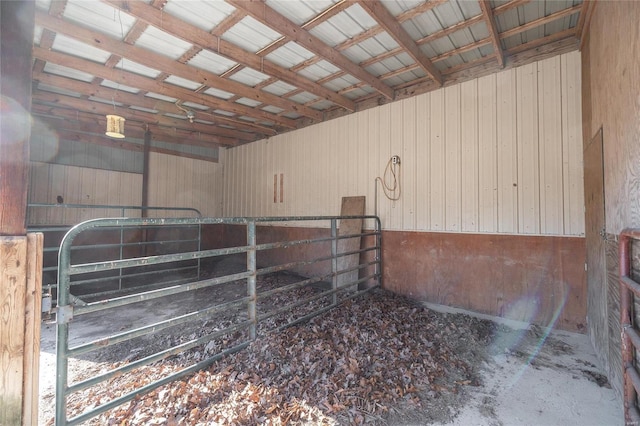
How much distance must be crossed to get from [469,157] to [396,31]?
1.77m

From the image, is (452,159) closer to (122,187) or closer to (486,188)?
(486,188)

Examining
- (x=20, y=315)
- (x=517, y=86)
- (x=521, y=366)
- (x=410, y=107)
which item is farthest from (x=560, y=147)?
(x=20, y=315)

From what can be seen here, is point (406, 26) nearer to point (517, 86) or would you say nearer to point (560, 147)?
point (517, 86)

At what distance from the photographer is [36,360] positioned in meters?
1.30

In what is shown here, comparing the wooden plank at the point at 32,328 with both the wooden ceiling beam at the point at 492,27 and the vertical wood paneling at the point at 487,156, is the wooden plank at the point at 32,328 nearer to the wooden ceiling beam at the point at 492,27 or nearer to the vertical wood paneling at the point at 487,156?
the wooden ceiling beam at the point at 492,27

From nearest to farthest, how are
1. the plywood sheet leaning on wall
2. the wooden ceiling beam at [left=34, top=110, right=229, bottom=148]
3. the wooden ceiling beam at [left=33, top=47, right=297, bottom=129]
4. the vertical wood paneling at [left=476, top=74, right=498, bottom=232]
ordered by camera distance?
the wooden ceiling beam at [left=33, top=47, right=297, bottom=129], the vertical wood paneling at [left=476, top=74, right=498, bottom=232], the plywood sheet leaning on wall, the wooden ceiling beam at [left=34, top=110, right=229, bottom=148]

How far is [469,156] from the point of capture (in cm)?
352

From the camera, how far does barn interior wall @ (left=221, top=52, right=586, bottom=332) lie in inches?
116

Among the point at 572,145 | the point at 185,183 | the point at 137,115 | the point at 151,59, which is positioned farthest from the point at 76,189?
A: the point at 572,145

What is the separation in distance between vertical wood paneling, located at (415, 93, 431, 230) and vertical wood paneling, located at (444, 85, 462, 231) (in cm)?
24

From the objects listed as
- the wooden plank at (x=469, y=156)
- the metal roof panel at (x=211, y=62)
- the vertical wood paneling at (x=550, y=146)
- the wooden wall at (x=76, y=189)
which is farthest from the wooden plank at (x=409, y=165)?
the wooden wall at (x=76, y=189)

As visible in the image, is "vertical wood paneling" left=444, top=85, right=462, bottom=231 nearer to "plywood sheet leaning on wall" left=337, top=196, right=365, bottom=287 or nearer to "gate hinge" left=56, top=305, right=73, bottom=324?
"plywood sheet leaning on wall" left=337, top=196, right=365, bottom=287

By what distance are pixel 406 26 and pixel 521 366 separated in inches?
130

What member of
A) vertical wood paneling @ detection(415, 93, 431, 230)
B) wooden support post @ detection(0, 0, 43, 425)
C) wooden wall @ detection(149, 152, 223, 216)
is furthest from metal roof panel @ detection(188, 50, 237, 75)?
wooden wall @ detection(149, 152, 223, 216)
